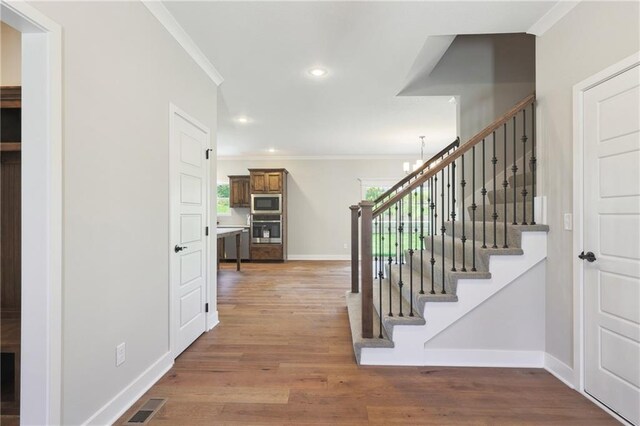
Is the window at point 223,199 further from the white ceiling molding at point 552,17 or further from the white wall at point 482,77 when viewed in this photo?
the white ceiling molding at point 552,17

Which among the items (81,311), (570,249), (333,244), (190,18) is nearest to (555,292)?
(570,249)

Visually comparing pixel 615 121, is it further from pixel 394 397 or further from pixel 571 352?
pixel 394 397

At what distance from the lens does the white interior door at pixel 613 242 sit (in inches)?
65.7

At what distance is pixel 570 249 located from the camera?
207 cm

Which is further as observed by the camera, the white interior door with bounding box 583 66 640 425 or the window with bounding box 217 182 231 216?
the window with bounding box 217 182 231 216

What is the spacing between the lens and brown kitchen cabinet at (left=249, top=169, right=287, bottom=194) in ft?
23.4

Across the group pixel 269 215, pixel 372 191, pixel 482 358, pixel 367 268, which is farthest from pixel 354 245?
pixel 372 191

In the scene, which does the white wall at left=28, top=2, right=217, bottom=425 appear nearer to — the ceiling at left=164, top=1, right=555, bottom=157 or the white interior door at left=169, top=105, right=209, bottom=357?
the white interior door at left=169, top=105, right=209, bottom=357

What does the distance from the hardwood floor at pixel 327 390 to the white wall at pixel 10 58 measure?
201 cm

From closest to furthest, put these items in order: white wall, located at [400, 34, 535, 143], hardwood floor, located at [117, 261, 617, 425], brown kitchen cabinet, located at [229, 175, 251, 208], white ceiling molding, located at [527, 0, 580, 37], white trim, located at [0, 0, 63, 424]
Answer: white trim, located at [0, 0, 63, 424] < hardwood floor, located at [117, 261, 617, 425] < white ceiling molding, located at [527, 0, 580, 37] < white wall, located at [400, 34, 535, 143] < brown kitchen cabinet, located at [229, 175, 251, 208]

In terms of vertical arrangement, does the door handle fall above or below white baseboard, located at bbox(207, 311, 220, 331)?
above

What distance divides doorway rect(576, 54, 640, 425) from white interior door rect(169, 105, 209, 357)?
9.34ft

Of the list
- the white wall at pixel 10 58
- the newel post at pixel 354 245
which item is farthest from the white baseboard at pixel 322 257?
the white wall at pixel 10 58

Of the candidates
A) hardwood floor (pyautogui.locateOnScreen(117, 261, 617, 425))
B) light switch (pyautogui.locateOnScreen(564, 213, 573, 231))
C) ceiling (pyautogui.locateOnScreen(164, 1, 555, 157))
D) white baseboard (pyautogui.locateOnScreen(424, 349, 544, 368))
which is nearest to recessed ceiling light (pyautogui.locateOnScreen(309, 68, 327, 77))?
ceiling (pyautogui.locateOnScreen(164, 1, 555, 157))
